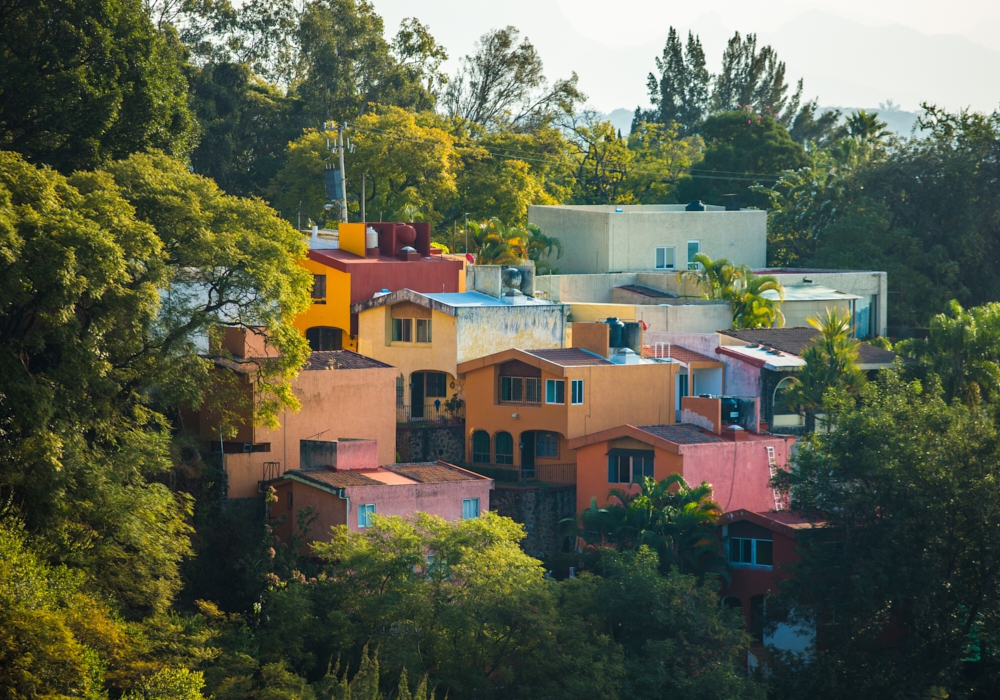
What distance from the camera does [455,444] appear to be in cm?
4450

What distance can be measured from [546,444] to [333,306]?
9.72m

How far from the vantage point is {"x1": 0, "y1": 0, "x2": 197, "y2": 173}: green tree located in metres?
36.5

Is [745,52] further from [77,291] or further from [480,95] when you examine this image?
[77,291]

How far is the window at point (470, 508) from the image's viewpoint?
37312 mm

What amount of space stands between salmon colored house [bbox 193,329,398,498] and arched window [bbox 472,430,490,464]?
156 inches

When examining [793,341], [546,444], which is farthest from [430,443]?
[793,341]

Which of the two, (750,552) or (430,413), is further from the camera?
(430,413)

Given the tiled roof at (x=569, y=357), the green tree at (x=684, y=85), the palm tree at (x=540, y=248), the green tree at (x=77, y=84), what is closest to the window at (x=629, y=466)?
the tiled roof at (x=569, y=357)

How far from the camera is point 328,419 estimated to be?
39.3m

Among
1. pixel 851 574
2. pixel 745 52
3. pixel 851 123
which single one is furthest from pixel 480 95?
pixel 851 574

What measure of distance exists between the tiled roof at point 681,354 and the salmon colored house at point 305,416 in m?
9.09

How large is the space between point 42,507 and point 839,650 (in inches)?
693

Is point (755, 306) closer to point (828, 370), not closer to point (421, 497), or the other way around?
point (828, 370)

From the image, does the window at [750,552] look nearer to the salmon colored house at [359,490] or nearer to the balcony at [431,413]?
the salmon colored house at [359,490]
